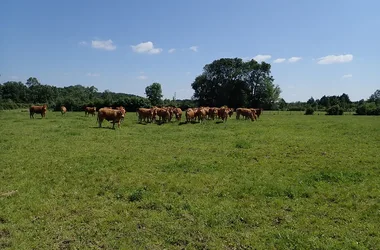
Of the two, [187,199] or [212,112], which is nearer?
[187,199]

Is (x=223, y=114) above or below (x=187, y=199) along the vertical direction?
above

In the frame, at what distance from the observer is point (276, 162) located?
12.5 meters

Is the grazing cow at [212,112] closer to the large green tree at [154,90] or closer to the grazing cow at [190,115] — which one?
the grazing cow at [190,115]

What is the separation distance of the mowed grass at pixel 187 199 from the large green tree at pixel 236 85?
82381 mm

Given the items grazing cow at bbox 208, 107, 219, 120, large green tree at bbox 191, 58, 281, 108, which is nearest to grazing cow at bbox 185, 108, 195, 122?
grazing cow at bbox 208, 107, 219, 120

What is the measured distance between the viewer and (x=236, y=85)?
96.3m

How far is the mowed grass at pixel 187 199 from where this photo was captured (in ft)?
19.3

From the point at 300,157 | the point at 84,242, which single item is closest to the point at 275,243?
the point at 84,242

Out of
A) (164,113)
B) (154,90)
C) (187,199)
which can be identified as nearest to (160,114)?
(164,113)

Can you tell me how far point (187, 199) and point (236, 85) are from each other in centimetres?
9085

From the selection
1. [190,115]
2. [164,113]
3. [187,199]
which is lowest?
[187,199]

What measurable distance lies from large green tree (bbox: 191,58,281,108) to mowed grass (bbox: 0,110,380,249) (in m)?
82.4

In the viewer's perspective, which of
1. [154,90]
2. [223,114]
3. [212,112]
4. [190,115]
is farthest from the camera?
[154,90]

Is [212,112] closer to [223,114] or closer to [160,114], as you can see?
[223,114]
